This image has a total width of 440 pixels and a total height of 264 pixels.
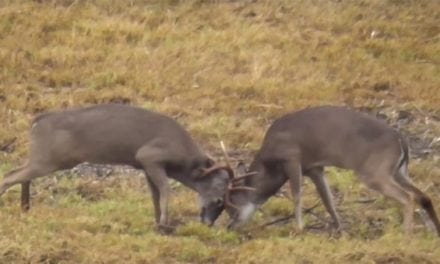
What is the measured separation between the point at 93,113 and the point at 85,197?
39.0 inches

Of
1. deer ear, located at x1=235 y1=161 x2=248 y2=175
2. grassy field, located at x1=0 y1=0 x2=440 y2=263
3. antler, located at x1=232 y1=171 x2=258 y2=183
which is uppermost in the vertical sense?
antler, located at x1=232 y1=171 x2=258 y2=183

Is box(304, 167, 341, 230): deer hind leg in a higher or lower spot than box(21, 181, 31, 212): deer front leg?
higher

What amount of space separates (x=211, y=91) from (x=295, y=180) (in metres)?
3.63

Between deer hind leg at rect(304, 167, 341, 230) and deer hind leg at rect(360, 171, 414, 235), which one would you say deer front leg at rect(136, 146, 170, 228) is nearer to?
deer hind leg at rect(304, 167, 341, 230)

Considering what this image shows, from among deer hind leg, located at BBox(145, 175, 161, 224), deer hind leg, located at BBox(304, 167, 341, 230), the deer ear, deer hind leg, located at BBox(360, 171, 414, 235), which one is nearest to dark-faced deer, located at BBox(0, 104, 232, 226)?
deer hind leg, located at BBox(145, 175, 161, 224)

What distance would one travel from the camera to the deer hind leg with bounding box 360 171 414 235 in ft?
35.6

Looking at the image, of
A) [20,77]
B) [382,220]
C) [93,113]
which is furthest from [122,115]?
[20,77]

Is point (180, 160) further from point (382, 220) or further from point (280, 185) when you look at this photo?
point (382, 220)

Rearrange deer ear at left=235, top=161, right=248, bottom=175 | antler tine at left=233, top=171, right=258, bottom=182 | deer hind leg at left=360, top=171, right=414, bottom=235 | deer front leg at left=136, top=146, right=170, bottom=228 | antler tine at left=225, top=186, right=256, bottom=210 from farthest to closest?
deer ear at left=235, top=161, right=248, bottom=175 → antler tine at left=233, top=171, right=258, bottom=182 → antler tine at left=225, top=186, right=256, bottom=210 → deer front leg at left=136, top=146, right=170, bottom=228 → deer hind leg at left=360, top=171, right=414, bottom=235

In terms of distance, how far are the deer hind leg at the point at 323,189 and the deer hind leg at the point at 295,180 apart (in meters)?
0.19

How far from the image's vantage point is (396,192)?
430 inches

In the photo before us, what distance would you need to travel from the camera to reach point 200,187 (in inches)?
447

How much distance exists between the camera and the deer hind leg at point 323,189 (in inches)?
452

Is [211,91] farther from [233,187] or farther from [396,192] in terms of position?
[396,192]
